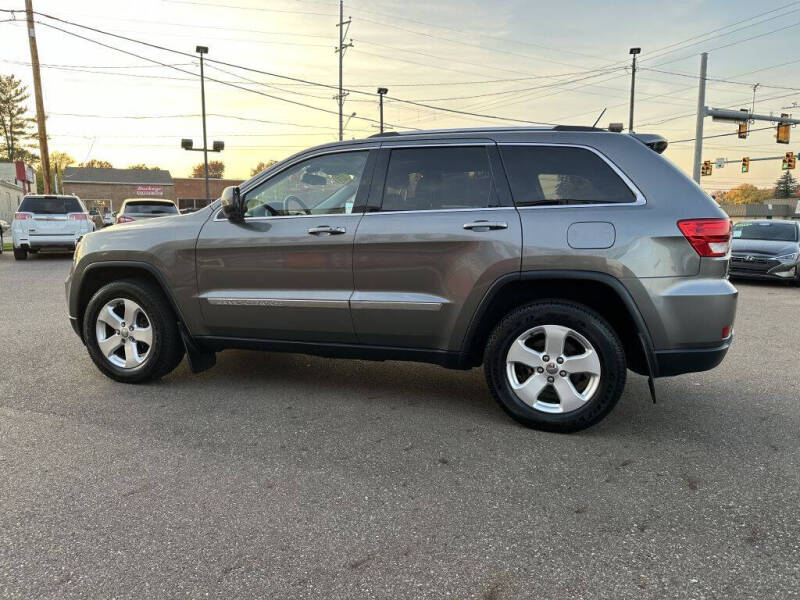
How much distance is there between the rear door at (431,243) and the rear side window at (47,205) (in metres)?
14.0

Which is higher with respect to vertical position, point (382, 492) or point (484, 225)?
point (484, 225)

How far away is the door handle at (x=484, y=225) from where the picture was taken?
11.5 ft

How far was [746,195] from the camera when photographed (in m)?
126

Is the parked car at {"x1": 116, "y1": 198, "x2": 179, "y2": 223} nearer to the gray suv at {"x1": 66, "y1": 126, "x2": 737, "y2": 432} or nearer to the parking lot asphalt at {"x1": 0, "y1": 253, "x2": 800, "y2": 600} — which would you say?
the parking lot asphalt at {"x1": 0, "y1": 253, "x2": 800, "y2": 600}

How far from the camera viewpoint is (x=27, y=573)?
83.4 inches

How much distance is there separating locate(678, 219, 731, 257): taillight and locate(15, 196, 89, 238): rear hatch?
1558cm

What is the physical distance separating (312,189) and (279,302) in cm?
86

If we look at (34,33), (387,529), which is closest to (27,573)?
(387,529)

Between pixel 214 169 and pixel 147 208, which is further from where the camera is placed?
pixel 214 169

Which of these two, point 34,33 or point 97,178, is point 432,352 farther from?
point 97,178

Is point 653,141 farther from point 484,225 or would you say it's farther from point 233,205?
point 233,205

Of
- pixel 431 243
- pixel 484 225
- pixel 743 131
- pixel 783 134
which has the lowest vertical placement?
pixel 431 243

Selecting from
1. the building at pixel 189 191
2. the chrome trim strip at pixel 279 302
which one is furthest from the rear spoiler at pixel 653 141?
the building at pixel 189 191

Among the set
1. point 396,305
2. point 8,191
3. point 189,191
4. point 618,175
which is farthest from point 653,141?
point 189,191
